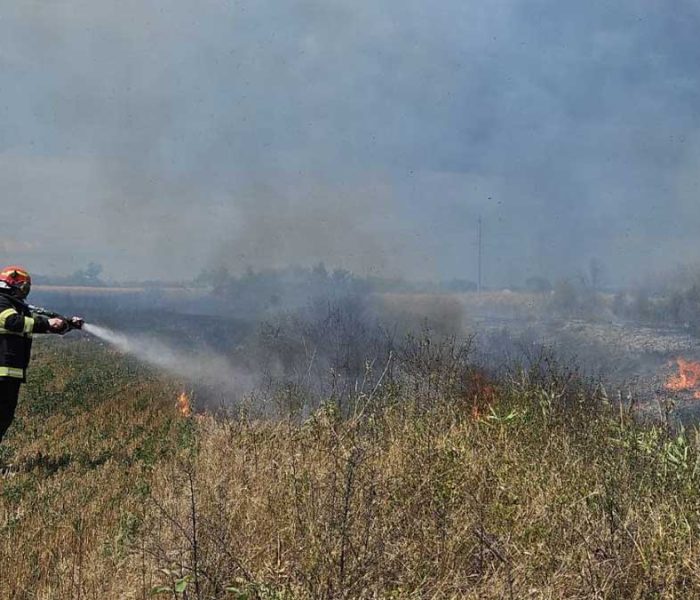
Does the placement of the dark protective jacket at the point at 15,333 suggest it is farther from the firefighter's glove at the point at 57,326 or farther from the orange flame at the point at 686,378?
the orange flame at the point at 686,378

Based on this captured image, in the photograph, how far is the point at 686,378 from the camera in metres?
12.6

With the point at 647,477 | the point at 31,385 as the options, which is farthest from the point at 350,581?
the point at 31,385

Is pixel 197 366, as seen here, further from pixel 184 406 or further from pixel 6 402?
pixel 6 402

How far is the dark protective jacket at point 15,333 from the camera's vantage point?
5492 mm

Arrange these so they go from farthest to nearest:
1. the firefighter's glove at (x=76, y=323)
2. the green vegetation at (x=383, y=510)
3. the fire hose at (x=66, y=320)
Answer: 1. the firefighter's glove at (x=76, y=323)
2. the fire hose at (x=66, y=320)
3. the green vegetation at (x=383, y=510)

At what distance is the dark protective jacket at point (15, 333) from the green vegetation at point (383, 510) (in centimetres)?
98

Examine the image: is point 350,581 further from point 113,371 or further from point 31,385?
point 113,371

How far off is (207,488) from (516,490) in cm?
210

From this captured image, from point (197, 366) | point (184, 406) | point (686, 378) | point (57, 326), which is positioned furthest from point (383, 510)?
point (686, 378)

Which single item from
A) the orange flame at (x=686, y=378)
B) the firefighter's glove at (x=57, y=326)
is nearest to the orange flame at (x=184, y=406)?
the firefighter's glove at (x=57, y=326)

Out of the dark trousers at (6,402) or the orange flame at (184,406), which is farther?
the orange flame at (184,406)

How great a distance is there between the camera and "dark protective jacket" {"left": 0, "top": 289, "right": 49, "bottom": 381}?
18.0ft

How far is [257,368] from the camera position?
12.1 m

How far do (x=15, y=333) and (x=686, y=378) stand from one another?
13.3 meters
